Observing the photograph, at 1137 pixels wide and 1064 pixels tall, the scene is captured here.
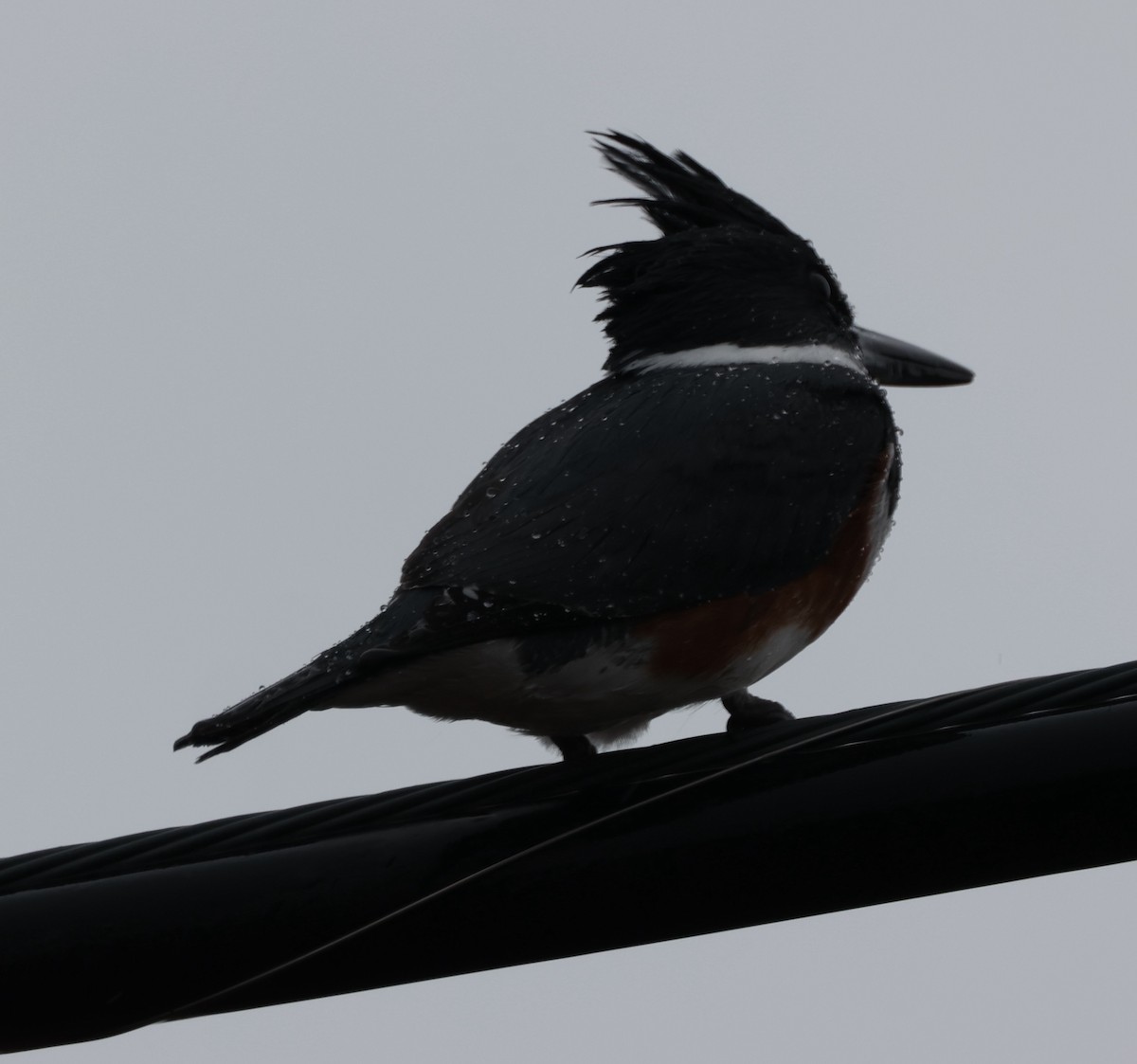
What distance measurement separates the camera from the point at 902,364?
14.2 ft

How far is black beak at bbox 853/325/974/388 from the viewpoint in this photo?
4.31 metres

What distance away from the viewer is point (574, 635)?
2.97m

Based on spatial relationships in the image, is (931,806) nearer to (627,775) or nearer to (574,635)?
(627,775)

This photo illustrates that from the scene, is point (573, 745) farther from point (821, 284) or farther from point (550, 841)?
point (821, 284)

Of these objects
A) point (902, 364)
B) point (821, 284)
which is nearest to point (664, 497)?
point (821, 284)

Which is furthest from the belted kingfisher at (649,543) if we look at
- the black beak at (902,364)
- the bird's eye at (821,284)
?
the black beak at (902,364)

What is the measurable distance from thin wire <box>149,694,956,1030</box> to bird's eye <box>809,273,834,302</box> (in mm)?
1966

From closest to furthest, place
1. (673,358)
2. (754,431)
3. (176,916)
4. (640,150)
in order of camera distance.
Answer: (176,916)
(754,431)
(673,358)
(640,150)

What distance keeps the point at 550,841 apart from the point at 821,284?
213cm

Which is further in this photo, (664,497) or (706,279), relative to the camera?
(706,279)

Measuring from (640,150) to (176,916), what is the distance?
8.56ft

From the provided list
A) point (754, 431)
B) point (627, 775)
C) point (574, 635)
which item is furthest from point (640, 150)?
point (627, 775)

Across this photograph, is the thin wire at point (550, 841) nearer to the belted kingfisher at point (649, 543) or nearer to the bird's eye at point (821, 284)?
the belted kingfisher at point (649, 543)

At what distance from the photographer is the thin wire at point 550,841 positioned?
2.25m
